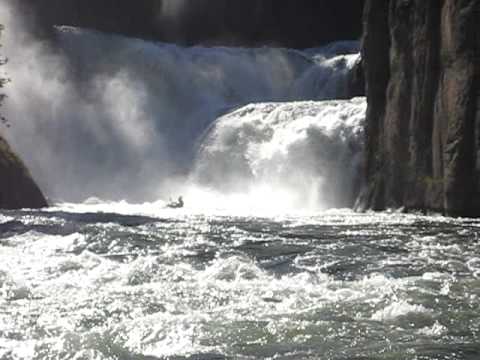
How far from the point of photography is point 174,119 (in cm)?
4631

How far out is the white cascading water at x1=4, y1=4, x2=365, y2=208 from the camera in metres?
36.2

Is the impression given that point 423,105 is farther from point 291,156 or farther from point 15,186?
point 15,186

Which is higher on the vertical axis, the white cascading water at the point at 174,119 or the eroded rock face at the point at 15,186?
the white cascading water at the point at 174,119

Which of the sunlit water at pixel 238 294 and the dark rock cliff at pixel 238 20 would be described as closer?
the sunlit water at pixel 238 294

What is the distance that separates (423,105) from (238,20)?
35089 mm

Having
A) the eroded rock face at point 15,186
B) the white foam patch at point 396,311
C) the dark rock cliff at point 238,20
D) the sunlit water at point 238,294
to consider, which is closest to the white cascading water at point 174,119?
the dark rock cliff at point 238,20

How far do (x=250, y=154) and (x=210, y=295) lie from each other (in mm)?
27371

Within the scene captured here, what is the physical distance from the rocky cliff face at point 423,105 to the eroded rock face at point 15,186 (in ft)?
44.2

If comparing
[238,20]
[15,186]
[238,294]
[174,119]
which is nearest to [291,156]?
[174,119]

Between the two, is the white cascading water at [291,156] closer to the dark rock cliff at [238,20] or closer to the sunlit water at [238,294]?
the sunlit water at [238,294]

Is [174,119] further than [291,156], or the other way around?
[174,119]

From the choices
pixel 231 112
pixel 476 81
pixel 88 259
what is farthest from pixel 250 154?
pixel 88 259

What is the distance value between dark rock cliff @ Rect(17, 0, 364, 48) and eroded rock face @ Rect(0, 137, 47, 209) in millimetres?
30286

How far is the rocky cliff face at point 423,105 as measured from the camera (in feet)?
78.7
